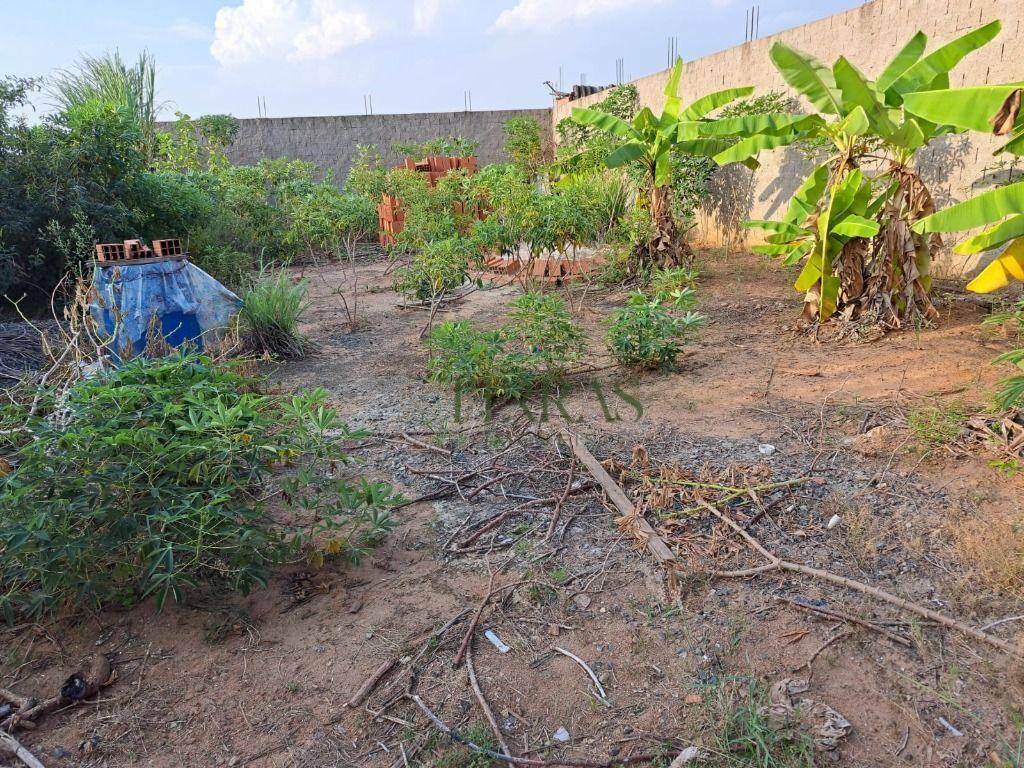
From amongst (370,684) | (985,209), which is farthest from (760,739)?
(985,209)

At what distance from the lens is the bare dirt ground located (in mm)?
1878

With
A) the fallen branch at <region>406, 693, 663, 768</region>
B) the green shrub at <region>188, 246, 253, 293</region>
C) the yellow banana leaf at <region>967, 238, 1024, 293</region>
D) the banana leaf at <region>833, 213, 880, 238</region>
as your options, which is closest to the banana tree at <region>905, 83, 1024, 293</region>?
the yellow banana leaf at <region>967, 238, 1024, 293</region>

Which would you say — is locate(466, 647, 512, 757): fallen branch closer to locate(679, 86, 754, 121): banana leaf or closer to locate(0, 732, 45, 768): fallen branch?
locate(0, 732, 45, 768): fallen branch

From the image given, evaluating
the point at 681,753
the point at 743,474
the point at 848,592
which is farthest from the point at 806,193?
the point at 681,753

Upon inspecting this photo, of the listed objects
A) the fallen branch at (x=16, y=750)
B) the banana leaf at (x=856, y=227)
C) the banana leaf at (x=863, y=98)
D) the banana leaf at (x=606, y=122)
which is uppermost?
the banana leaf at (x=606, y=122)

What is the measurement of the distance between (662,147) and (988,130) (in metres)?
3.97

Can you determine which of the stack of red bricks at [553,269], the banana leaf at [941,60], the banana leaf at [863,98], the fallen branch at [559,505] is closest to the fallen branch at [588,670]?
the fallen branch at [559,505]

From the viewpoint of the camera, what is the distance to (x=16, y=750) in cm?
186

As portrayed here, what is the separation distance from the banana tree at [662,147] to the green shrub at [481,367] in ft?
11.1

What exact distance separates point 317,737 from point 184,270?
14.6 feet

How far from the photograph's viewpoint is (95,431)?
7.32 feet

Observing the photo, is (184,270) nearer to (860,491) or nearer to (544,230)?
(544,230)

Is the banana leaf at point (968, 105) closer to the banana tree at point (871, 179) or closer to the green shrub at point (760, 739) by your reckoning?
the banana tree at point (871, 179)

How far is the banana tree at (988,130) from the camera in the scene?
10.5 feet
